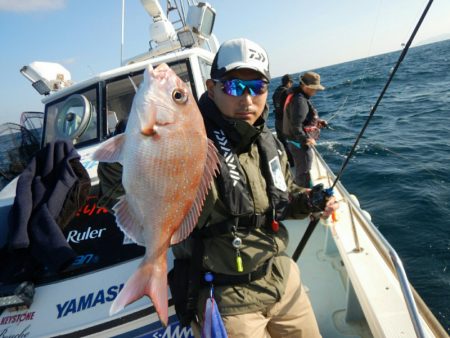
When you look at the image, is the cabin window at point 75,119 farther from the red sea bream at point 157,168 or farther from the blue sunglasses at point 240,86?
the red sea bream at point 157,168

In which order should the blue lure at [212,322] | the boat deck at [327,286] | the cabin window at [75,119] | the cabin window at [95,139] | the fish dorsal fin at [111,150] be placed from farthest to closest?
the cabin window at [75,119]
the boat deck at [327,286]
the cabin window at [95,139]
the blue lure at [212,322]
the fish dorsal fin at [111,150]

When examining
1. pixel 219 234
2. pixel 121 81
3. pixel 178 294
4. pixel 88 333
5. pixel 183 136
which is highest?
pixel 183 136

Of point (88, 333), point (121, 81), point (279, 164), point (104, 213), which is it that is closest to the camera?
point (88, 333)

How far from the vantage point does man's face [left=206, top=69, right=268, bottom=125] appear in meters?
1.80

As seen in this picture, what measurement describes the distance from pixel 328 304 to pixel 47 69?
556cm

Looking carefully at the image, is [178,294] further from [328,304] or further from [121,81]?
[121,81]

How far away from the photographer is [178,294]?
1759mm

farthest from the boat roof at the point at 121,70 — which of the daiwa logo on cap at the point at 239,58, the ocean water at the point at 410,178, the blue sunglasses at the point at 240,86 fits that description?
the ocean water at the point at 410,178

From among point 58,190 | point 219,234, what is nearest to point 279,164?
point 219,234

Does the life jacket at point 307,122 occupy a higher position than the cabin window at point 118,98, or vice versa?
the cabin window at point 118,98

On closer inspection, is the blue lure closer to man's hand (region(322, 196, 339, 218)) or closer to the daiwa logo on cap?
man's hand (region(322, 196, 339, 218))

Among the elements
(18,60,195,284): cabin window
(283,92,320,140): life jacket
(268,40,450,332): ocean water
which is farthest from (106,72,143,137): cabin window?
(268,40,450,332): ocean water

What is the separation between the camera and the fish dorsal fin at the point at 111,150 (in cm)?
131

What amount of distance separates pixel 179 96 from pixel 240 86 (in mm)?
500
